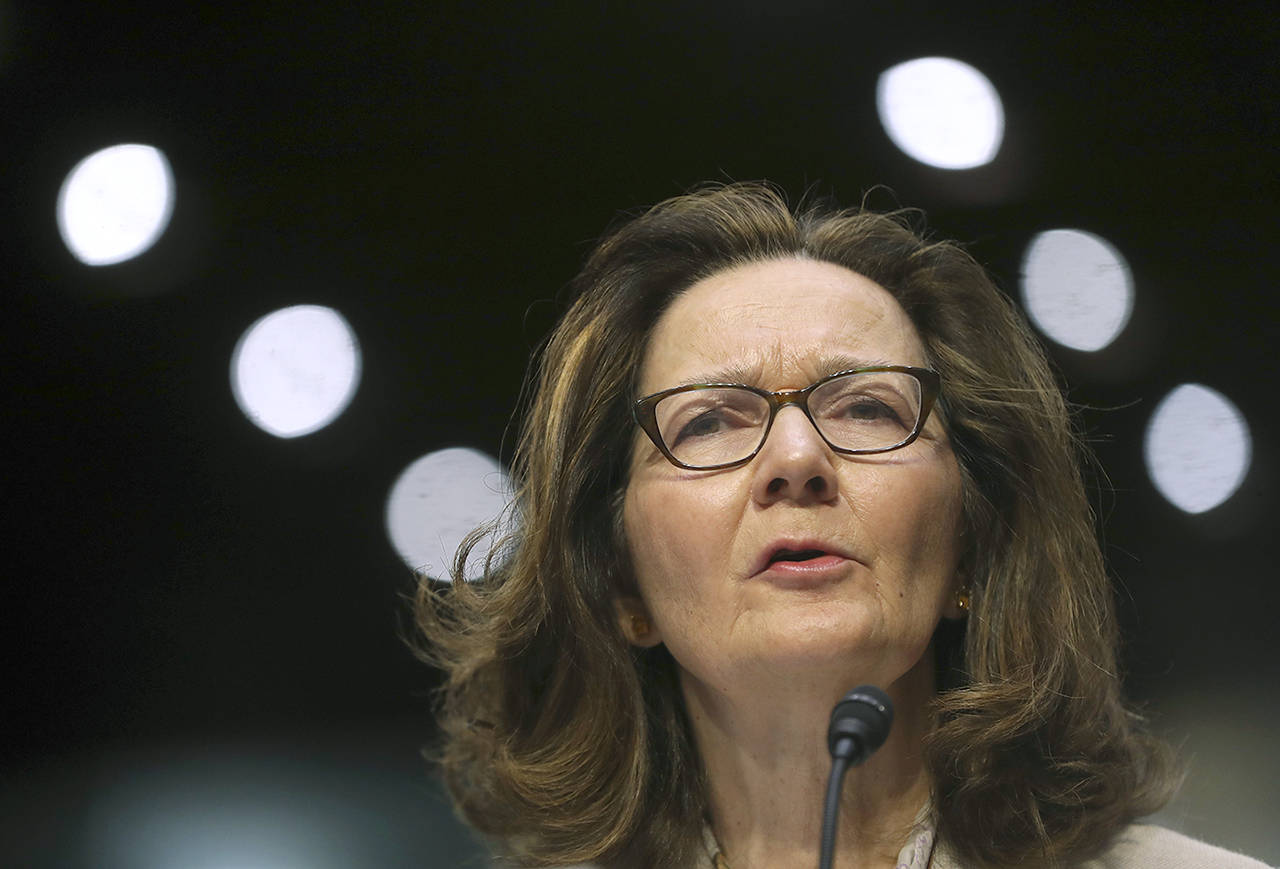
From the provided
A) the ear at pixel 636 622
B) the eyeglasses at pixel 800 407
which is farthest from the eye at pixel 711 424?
the ear at pixel 636 622

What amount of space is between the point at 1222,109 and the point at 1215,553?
0.72 meters

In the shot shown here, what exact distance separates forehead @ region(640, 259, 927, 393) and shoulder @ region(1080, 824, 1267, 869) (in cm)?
73

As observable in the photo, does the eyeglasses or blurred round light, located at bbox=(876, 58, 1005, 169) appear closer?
the eyeglasses

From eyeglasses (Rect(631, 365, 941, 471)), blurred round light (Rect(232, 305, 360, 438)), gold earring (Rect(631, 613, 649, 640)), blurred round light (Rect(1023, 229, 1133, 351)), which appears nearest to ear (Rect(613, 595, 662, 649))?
gold earring (Rect(631, 613, 649, 640))

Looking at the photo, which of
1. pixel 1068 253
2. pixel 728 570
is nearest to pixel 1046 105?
pixel 1068 253

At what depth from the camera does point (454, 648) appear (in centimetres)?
187

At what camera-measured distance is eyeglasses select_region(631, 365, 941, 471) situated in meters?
1.49

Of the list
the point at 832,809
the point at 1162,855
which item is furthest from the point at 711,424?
the point at 1162,855

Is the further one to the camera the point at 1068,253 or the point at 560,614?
the point at 1068,253

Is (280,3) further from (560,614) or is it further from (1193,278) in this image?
(1193,278)

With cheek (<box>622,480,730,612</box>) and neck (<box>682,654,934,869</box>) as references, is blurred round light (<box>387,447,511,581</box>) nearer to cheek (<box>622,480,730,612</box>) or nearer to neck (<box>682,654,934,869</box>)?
cheek (<box>622,480,730,612</box>)

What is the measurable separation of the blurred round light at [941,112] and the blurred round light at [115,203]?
47.3 inches

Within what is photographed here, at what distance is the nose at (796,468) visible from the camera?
4.64 feet

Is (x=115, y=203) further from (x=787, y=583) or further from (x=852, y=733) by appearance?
(x=852, y=733)
